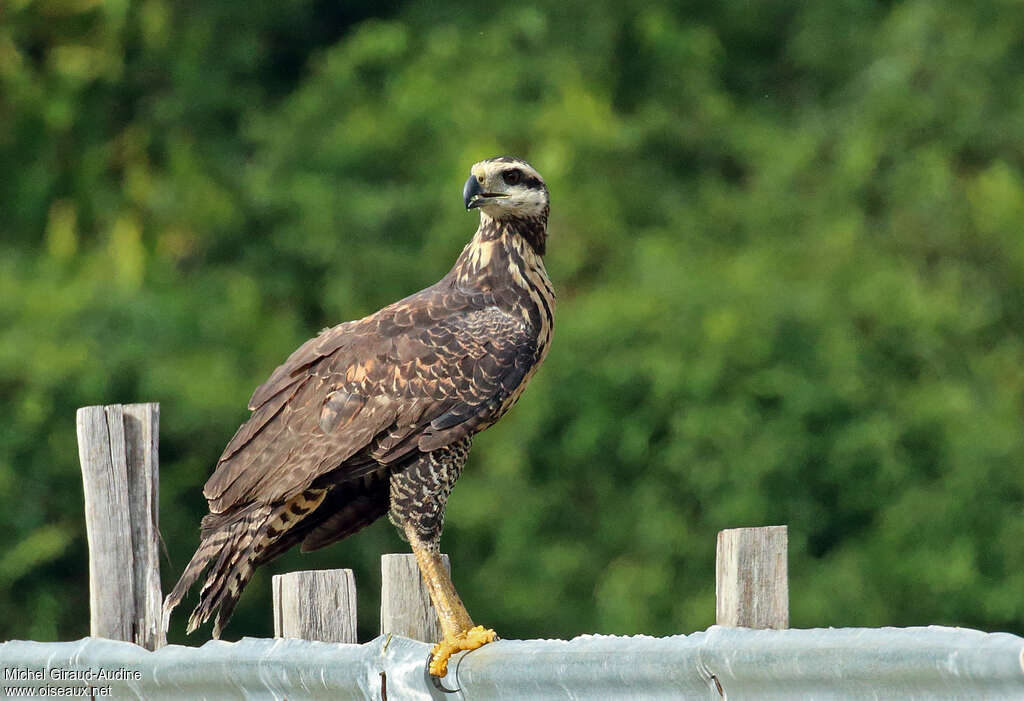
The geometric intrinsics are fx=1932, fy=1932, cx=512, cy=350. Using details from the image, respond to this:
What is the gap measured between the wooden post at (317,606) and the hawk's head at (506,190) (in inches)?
69.3

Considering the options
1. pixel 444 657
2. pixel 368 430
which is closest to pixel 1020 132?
pixel 368 430

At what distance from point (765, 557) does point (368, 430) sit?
85.9 inches

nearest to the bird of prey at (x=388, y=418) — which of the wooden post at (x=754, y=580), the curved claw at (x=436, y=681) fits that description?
the curved claw at (x=436, y=681)

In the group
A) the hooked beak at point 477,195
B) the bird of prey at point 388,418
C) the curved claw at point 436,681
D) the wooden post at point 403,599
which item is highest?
the hooked beak at point 477,195

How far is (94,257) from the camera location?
15117 millimetres

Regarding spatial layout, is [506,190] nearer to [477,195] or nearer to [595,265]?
[477,195]

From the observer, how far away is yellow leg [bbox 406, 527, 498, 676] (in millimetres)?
4241

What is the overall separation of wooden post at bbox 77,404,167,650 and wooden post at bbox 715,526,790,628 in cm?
163

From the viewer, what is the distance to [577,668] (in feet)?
10.8

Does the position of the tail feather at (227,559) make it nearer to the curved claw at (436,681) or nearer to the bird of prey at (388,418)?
the bird of prey at (388,418)

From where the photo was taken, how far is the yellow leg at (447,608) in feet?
13.9

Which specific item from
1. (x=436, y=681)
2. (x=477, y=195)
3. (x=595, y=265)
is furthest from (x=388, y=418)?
(x=595, y=265)

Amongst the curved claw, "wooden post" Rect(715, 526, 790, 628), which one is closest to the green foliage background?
the curved claw

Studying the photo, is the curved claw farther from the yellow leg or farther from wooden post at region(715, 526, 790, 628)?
wooden post at region(715, 526, 790, 628)
